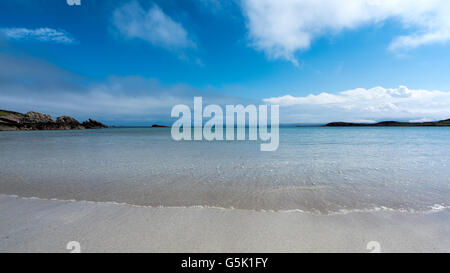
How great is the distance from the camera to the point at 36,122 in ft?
272

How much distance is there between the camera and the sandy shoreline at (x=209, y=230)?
2.69m

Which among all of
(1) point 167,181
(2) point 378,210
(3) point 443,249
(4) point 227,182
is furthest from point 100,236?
(2) point 378,210

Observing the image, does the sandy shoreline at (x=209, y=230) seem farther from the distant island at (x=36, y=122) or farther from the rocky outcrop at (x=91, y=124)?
the rocky outcrop at (x=91, y=124)

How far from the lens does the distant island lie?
69.4 m

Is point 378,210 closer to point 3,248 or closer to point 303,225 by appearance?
point 303,225

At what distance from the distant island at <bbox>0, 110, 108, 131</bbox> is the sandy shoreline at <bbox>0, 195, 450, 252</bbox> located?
9481cm

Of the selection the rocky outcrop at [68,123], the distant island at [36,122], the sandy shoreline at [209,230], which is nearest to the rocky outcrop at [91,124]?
the distant island at [36,122]

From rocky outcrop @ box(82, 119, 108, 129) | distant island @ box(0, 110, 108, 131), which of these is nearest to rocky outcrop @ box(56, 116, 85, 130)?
distant island @ box(0, 110, 108, 131)

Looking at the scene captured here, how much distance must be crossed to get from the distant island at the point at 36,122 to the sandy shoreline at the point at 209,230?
94.8 metres

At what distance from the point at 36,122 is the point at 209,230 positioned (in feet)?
383

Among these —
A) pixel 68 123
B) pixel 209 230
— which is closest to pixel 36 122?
pixel 68 123

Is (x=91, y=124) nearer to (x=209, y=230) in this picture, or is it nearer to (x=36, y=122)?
(x=36, y=122)
